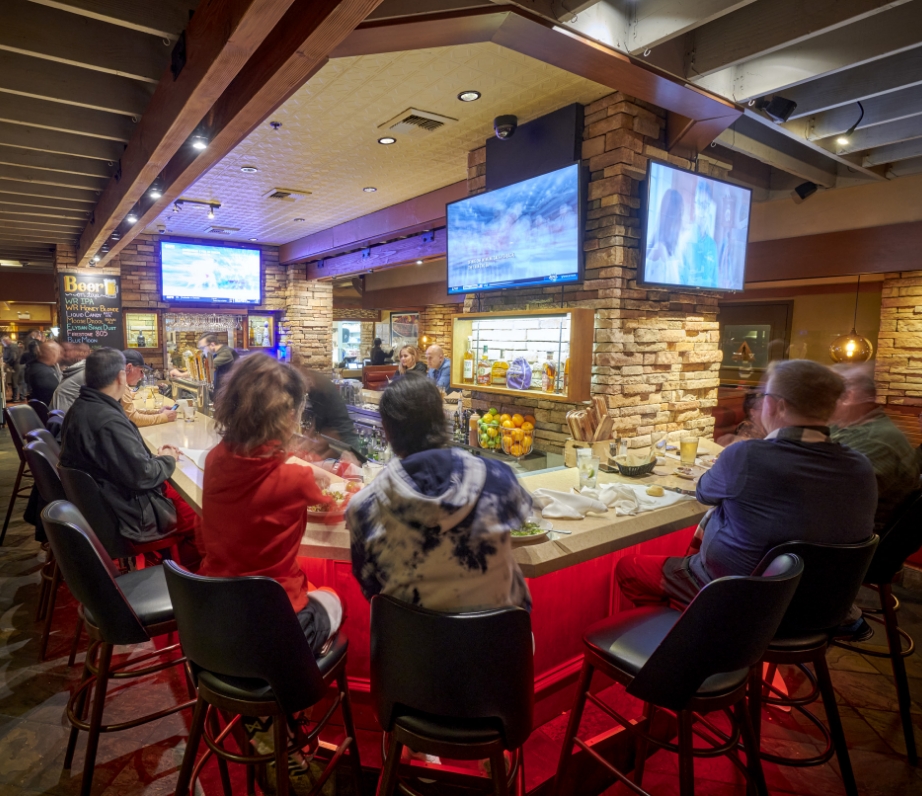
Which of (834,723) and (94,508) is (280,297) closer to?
(94,508)

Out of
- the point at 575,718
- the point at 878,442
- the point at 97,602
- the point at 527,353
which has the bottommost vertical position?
the point at 575,718

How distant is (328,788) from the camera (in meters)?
2.13

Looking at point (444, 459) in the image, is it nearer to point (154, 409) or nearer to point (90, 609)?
point (90, 609)

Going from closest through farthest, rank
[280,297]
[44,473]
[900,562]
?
[900,562] → [44,473] → [280,297]

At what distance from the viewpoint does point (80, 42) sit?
276 cm

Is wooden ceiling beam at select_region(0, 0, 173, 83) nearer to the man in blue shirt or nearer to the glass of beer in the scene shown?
the glass of beer

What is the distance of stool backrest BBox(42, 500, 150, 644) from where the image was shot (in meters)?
1.78

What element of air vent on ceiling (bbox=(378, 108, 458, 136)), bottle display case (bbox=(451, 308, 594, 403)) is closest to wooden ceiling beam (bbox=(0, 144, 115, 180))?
air vent on ceiling (bbox=(378, 108, 458, 136))

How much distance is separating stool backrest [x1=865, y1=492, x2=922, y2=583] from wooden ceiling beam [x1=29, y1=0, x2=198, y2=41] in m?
3.91

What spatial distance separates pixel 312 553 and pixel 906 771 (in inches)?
103

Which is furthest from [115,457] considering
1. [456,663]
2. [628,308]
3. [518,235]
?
[628,308]

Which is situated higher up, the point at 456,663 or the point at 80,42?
the point at 80,42

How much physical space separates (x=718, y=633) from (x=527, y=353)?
9.17 ft

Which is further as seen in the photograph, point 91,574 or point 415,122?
point 415,122
